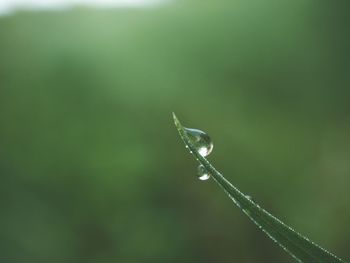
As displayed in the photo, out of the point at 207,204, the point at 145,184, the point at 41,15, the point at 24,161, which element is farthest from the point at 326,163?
the point at 41,15

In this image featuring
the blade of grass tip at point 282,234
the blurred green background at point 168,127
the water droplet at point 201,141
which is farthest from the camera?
the blurred green background at point 168,127

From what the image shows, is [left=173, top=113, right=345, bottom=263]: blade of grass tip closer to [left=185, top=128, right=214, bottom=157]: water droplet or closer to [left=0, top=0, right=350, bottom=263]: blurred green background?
[left=185, top=128, right=214, bottom=157]: water droplet

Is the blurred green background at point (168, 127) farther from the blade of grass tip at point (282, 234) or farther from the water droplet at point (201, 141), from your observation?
the blade of grass tip at point (282, 234)

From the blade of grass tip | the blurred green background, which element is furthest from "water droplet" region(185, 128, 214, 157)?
the blurred green background

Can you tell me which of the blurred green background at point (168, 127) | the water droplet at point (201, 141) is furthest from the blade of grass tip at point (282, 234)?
the blurred green background at point (168, 127)

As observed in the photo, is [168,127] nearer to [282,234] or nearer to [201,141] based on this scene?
[201,141]

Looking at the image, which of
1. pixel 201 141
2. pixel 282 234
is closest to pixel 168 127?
pixel 201 141

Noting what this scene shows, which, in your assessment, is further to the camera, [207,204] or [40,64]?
[40,64]

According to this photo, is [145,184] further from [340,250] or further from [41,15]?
[41,15]
